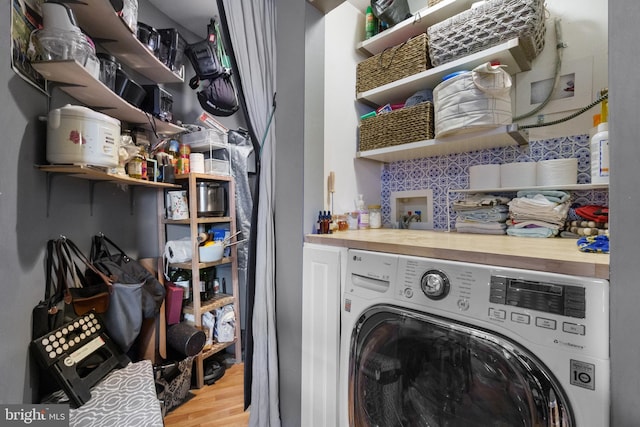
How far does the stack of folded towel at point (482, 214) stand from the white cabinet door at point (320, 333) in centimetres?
69

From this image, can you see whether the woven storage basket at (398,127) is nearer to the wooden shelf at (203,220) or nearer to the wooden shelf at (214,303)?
the wooden shelf at (203,220)

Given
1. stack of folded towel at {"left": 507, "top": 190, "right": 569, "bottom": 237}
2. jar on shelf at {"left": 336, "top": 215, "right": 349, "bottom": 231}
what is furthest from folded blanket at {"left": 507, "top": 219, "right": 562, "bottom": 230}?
jar on shelf at {"left": 336, "top": 215, "right": 349, "bottom": 231}

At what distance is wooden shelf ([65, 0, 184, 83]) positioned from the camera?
4.34 feet

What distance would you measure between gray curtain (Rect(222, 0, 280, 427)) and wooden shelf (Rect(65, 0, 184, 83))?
0.68 metres

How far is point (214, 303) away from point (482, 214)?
6.36ft

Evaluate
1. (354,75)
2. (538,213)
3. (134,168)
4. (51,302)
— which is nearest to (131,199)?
(134,168)

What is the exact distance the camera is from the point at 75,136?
45.5 inches

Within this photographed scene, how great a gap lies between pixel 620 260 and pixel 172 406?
7.27 feet

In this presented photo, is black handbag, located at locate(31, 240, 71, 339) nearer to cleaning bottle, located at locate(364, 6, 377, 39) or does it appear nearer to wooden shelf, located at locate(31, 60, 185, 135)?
wooden shelf, located at locate(31, 60, 185, 135)

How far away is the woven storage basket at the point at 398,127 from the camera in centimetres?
133

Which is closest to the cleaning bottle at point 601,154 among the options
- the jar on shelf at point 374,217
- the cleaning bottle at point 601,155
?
the cleaning bottle at point 601,155

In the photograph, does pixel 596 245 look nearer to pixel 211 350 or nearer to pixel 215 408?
pixel 215 408

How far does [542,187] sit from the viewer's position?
3.77 feet

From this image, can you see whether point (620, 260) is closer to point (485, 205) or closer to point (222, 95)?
point (485, 205)
